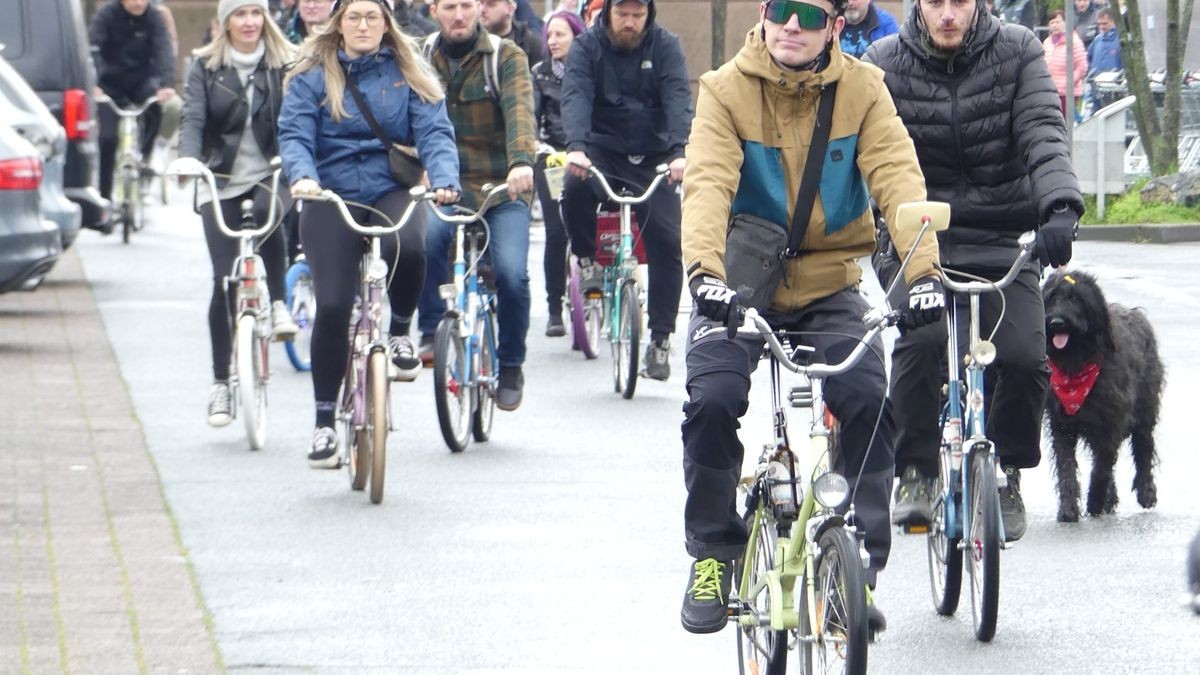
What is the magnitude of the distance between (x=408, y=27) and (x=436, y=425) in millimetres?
4406

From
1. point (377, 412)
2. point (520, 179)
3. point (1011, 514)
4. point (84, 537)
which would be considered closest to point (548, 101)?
point (520, 179)

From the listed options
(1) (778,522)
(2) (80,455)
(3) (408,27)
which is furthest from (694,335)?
(3) (408,27)

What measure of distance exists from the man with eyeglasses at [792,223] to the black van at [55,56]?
1056cm

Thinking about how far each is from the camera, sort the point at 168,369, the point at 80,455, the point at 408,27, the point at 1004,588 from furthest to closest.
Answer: the point at 408,27, the point at 168,369, the point at 80,455, the point at 1004,588

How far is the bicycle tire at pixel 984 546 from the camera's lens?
6484 millimetres

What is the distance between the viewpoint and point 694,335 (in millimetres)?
5715

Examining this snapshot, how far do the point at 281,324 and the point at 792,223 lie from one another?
5744 millimetres

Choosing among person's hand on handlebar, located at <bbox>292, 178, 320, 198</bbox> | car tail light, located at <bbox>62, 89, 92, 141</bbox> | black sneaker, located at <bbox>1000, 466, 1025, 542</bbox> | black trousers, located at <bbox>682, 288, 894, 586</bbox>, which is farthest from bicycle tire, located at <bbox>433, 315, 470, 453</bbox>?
car tail light, located at <bbox>62, 89, 92, 141</bbox>

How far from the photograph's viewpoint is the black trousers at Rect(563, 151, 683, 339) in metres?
12.1

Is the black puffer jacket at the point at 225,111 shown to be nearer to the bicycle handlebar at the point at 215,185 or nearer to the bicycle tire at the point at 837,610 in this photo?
the bicycle handlebar at the point at 215,185

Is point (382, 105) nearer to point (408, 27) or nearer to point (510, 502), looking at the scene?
point (510, 502)

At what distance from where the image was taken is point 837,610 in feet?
17.2

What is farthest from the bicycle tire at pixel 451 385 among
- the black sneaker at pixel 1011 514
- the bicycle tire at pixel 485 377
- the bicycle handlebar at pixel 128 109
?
the bicycle handlebar at pixel 128 109

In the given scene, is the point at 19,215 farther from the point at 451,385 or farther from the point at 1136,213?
the point at 1136,213
